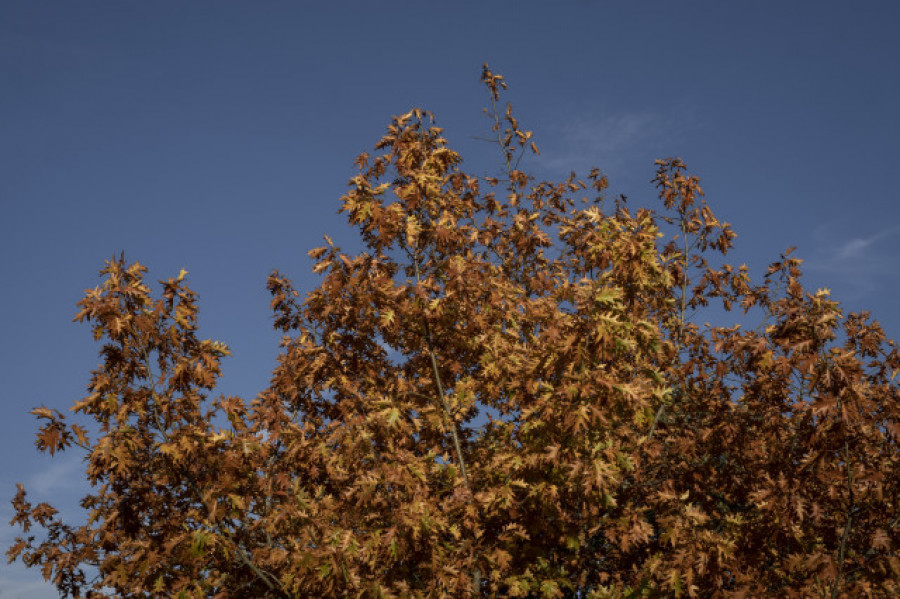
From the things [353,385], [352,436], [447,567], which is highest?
[353,385]

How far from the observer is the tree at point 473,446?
23.3 feet

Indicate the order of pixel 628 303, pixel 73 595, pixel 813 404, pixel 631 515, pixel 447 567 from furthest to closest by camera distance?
pixel 73 595, pixel 628 303, pixel 631 515, pixel 447 567, pixel 813 404

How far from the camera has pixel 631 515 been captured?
8625 millimetres

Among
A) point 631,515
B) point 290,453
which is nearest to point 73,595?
point 290,453

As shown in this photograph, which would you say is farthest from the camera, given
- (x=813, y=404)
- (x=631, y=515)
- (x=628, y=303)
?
(x=628, y=303)

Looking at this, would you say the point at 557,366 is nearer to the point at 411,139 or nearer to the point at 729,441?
the point at 729,441

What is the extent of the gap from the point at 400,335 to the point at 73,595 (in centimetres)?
621

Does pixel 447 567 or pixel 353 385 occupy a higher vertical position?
pixel 353 385

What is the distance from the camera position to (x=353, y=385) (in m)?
9.50

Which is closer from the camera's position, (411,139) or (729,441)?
(729,441)

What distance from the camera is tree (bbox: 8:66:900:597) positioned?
7.11 meters

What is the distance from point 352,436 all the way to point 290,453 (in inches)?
56.9

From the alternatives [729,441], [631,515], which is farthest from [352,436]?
[729,441]

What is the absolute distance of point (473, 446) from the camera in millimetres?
10797
